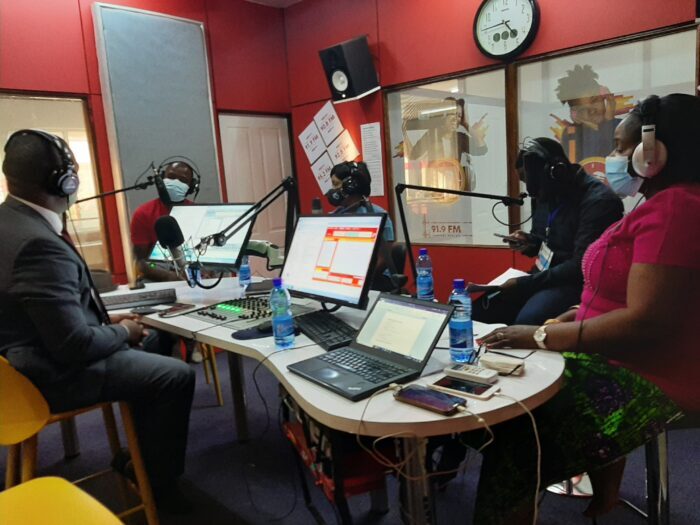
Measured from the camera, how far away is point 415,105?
398 centimetres

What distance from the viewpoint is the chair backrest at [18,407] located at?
1455 millimetres

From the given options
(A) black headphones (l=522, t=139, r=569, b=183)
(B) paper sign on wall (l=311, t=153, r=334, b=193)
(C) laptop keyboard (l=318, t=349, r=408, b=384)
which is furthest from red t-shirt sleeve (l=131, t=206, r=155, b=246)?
(A) black headphones (l=522, t=139, r=569, b=183)

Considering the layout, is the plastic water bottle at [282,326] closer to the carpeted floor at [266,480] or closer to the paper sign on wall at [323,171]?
the carpeted floor at [266,480]

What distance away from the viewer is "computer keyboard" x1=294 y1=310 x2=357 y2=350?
1614 mm

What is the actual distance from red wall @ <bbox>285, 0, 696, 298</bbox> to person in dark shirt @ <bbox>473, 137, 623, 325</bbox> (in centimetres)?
115

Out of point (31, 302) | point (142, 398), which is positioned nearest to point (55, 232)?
point (31, 302)

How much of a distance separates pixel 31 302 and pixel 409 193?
3073mm

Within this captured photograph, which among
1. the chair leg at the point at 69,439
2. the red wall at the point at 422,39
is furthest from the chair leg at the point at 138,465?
the red wall at the point at 422,39

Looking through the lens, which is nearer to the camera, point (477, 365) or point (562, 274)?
point (477, 365)

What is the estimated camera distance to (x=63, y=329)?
5.10 feet

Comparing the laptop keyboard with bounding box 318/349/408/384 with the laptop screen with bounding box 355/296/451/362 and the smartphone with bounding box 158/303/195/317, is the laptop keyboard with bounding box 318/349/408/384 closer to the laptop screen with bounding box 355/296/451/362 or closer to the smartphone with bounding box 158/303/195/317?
the laptop screen with bounding box 355/296/451/362

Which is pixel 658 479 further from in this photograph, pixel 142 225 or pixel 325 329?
pixel 142 225

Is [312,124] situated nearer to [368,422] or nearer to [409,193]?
[409,193]

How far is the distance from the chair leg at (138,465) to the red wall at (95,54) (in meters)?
2.28
